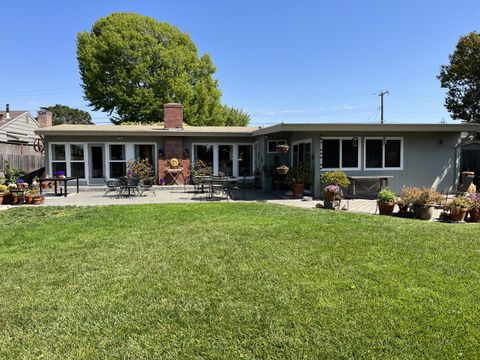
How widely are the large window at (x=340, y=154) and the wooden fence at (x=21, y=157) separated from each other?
14.0 meters

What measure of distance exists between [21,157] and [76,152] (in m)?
3.86

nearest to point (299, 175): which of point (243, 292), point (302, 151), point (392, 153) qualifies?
point (302, 151)

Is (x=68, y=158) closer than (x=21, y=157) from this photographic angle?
Yes

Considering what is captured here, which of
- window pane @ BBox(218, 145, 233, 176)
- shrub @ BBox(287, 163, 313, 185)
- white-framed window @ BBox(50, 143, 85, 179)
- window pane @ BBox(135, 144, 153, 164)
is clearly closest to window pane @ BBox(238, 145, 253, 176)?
window pane @ BBox(218, 145, 233, 176)

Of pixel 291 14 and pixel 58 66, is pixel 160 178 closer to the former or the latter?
pixel 291 14

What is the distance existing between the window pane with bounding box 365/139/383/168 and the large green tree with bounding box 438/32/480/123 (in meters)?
13.1

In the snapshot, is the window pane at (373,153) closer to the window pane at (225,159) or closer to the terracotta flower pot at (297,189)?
the terracotta flower pot at (297,189)

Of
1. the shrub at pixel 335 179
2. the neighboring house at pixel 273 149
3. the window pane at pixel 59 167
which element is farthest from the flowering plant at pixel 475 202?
the window pane at pixel 59 167

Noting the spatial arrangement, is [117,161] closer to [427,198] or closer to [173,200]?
[173,200]

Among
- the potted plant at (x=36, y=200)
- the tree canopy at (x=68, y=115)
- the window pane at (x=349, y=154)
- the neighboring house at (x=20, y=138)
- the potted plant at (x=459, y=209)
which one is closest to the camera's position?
the potted plant at (x=459, y=209)

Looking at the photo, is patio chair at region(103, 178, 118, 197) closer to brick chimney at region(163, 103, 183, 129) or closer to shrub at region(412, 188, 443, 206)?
brick chimney at region(163, 103, 183, 129)

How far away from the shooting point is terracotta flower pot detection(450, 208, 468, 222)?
308 inches

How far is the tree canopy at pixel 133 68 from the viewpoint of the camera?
27047mm

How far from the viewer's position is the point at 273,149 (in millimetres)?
15258
